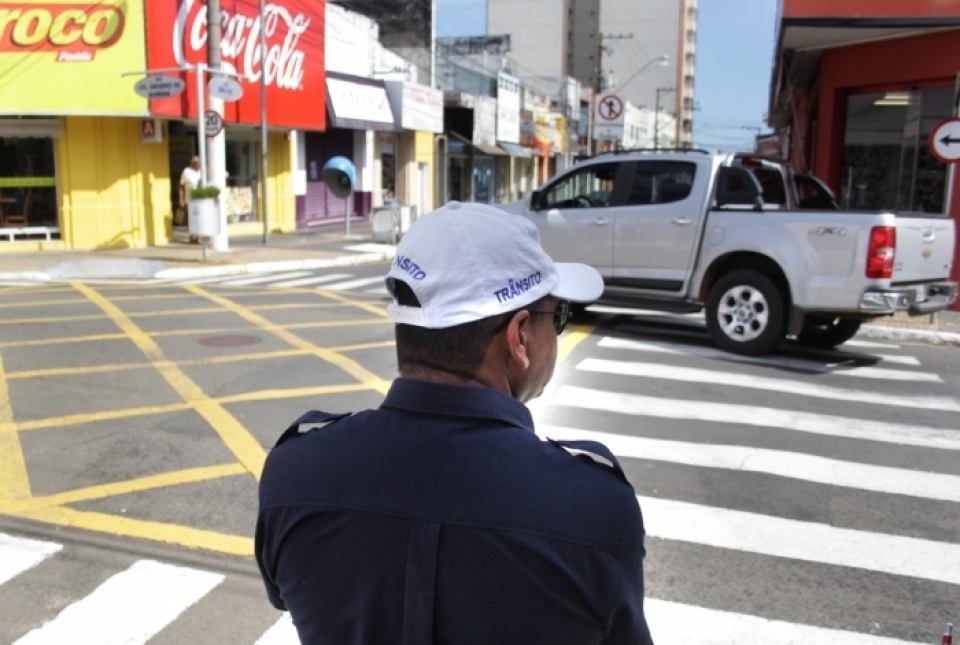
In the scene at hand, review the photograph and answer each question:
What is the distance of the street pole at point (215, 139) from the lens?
1784cm

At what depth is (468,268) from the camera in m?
1.64

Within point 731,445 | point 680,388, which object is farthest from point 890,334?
point 731,445

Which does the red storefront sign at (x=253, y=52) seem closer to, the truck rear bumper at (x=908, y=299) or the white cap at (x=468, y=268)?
the truck rear bumper at (x=908, y=299)

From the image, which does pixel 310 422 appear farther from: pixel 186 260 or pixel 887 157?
pixel 887 157

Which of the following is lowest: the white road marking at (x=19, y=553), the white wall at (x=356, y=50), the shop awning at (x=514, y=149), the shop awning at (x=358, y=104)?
the white road marking at (x=19, y=553)

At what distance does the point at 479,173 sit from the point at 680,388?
34.8 meters

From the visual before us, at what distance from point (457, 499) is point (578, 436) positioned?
17.8 ft

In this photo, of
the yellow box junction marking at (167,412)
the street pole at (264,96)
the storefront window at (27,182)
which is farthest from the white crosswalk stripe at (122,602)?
the street pole at (264,96)

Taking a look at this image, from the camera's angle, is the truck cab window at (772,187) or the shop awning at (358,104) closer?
the truck cab window at (772,187)

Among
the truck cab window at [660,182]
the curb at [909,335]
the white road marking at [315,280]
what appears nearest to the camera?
the truck cab window at [660,182]

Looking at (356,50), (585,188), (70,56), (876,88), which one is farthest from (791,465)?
(356,50)

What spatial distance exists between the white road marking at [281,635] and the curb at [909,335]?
9309mm

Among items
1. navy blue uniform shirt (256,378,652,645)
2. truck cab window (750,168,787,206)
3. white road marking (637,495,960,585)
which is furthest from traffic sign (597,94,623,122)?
navy blue uniform shirt (256,378,652,645)

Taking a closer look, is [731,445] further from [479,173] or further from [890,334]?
[479,173]
